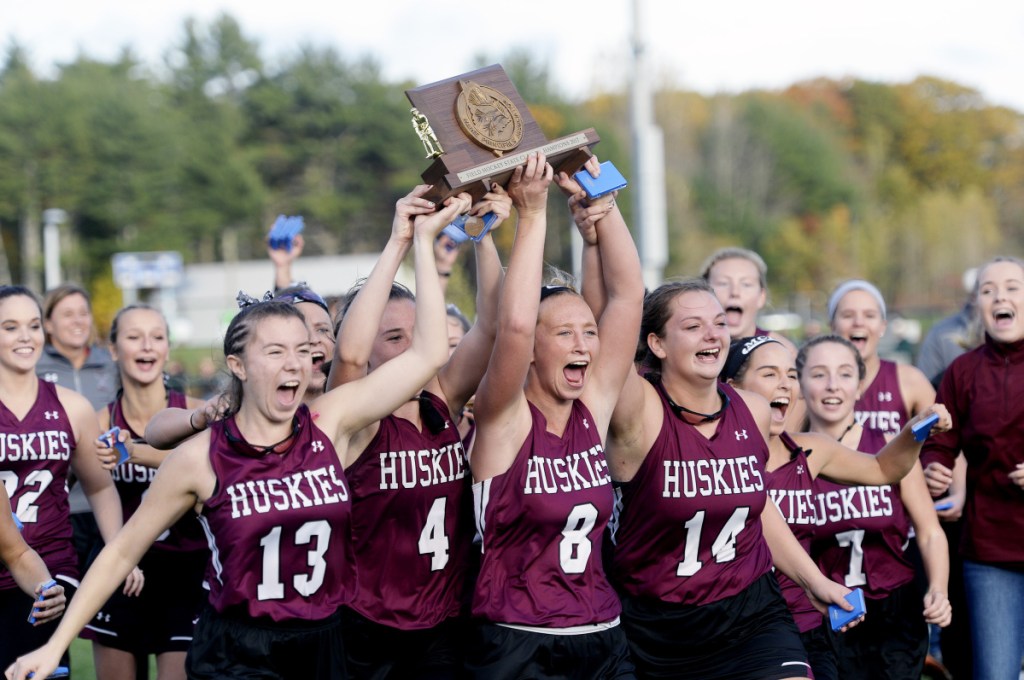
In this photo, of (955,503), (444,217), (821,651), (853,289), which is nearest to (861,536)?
(821,651)

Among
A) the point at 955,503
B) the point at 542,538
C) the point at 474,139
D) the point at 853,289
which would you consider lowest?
the point at 955,503

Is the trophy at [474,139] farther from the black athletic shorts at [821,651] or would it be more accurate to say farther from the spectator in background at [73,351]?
the spectator in background at [73,351]

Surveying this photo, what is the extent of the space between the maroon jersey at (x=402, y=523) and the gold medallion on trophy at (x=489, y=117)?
3.46ft

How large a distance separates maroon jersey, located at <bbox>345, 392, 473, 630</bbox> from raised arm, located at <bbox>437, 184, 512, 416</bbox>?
21 cm

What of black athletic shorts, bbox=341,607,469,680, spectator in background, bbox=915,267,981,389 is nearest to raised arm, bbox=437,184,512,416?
black athletic shorts, bbox=341,607,469,680

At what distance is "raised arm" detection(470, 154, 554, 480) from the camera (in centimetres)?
384

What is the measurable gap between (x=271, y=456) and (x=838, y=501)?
107 inches

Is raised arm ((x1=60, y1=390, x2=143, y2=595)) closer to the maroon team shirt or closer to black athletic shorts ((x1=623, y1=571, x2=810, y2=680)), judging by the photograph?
black athletic shorts ((x1=623, y1=571, x2=810, y2=680))

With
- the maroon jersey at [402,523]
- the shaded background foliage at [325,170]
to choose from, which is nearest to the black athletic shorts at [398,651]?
the maroon jersey at [402,523]

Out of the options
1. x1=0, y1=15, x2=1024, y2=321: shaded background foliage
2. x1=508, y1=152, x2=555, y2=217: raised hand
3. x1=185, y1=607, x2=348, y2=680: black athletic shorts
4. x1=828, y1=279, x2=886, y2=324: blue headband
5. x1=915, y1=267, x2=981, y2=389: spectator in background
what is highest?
x1=0, y1=15, x2=1024, y2=321: shaded background foliage

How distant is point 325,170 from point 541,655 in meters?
56.8

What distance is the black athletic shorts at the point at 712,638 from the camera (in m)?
4.26

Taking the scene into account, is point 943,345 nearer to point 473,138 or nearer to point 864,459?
point 864,459

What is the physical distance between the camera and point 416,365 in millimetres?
3867
